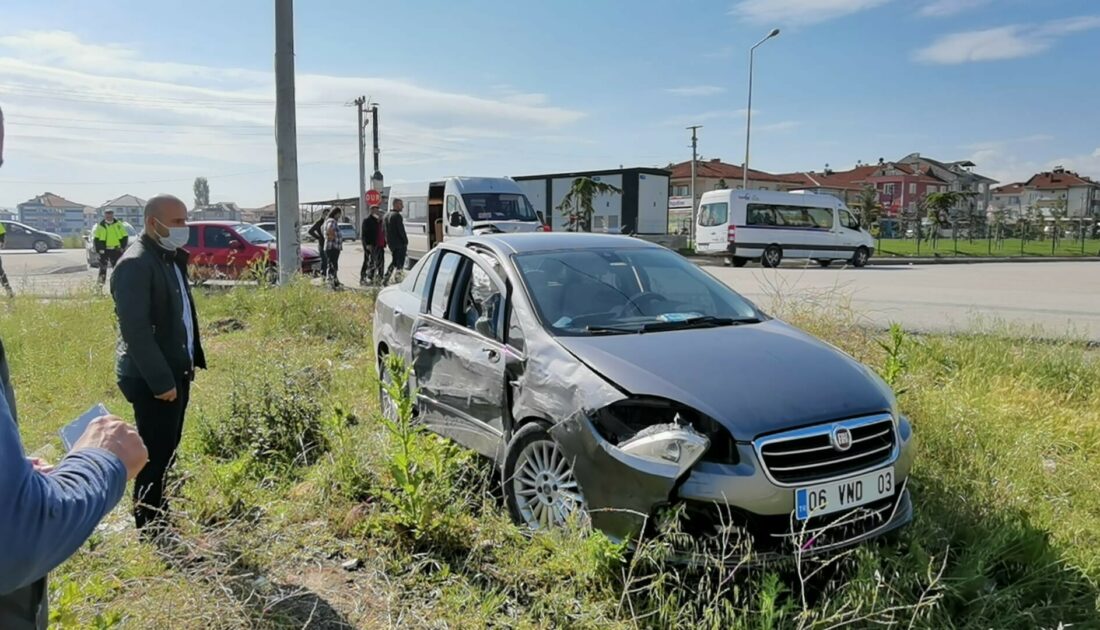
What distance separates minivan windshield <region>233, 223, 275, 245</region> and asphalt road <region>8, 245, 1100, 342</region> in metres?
2.18

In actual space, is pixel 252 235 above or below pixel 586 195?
below

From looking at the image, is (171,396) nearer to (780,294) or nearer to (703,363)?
(703,363)

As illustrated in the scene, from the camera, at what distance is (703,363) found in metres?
3.37

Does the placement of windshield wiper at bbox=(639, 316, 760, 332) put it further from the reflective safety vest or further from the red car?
the reflective safety vest

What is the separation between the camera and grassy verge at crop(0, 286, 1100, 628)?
9.36 feet

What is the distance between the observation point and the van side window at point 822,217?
25.5 metres

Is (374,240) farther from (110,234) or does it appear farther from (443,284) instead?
(443,284)

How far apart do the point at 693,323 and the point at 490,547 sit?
1.59 metres

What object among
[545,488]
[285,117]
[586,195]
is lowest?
[545,488]

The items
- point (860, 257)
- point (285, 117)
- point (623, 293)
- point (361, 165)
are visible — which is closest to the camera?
point (623, 293)

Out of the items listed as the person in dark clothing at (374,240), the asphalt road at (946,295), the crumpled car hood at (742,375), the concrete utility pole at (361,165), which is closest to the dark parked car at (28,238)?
the concrete utility pole at (361,165)

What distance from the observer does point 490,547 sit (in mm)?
3520

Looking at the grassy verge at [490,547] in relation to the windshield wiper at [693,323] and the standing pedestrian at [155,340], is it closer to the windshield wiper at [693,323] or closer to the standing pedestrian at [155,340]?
the standing pedestrian at [155,340]

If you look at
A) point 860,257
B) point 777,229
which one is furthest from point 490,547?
point 860,257
